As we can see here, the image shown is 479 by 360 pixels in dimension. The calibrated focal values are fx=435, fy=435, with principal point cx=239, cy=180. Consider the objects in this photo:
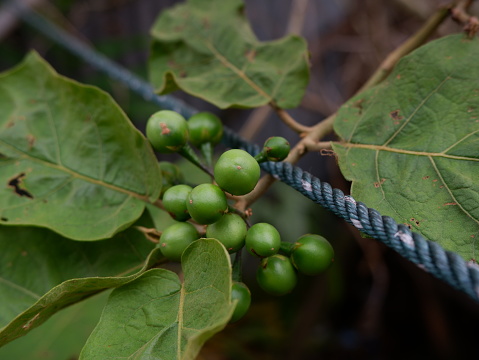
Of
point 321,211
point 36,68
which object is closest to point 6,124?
point 36,68

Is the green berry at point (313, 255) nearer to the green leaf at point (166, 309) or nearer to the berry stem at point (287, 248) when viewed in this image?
the berry stem at point (287, 248)

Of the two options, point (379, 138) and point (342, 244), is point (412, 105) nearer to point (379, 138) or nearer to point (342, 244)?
point (379, 138)

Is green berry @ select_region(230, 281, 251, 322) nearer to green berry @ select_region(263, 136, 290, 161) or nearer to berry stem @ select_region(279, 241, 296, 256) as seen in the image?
berry stem @ select_region(279, 241, 296, 256)

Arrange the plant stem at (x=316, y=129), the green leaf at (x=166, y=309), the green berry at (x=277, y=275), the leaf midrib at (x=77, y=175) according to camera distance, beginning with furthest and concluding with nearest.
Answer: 1. the leaf midrib at (x=77, y=175)
2. the plant stem at (x=316, y=129)
3. the green berry at (x=277, y=275)
4. the green leaf at (x=166, y=309)

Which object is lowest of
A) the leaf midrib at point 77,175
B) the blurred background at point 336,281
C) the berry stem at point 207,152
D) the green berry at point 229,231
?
the blurred background at point 336,281

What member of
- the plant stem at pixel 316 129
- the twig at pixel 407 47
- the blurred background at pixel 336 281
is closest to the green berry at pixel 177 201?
the plant stem at pixel 316 129

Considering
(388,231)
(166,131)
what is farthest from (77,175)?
(388,231)

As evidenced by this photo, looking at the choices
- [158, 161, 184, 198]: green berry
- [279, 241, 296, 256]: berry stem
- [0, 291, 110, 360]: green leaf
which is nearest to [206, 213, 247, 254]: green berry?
[279, 241, 296, 256]: berry stem
